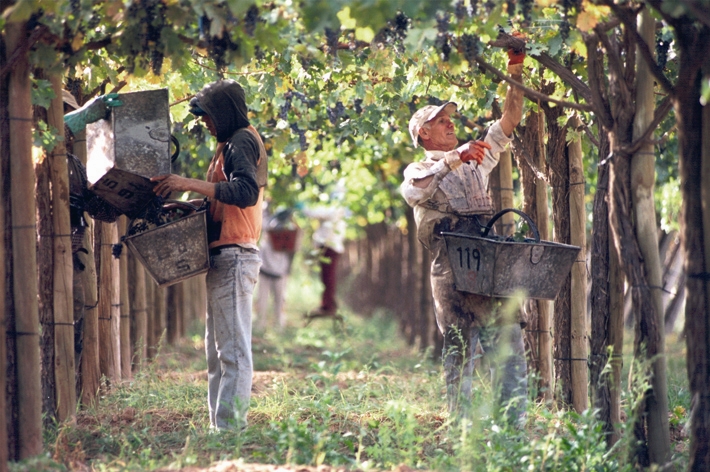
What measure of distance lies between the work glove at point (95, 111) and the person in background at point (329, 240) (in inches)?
385

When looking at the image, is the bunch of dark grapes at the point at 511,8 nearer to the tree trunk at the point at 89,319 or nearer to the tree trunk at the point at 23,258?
the tree trunk at the point at 23,258

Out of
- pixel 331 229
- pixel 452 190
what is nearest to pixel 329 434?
pixel 452 190

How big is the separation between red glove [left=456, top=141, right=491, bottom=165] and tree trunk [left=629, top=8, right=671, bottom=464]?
0.97 m

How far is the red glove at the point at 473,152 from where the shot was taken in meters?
5.07

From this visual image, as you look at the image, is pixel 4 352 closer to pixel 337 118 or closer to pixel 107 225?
pixel 107 225

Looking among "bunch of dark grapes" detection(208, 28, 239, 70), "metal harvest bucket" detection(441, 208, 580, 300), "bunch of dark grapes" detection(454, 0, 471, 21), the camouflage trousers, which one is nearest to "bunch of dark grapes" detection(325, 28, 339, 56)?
"bunch of dark grapes" detection(208, 28, 239, 70)

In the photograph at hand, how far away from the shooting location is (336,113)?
25.8ft

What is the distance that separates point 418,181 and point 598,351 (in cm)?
144

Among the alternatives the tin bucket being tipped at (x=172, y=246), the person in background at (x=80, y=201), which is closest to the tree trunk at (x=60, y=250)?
the person in background at (x=80, y=201)

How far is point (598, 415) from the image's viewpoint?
474cm

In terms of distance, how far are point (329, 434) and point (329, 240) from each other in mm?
11069

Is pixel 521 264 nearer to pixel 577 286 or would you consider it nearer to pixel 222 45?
pixel 577 286

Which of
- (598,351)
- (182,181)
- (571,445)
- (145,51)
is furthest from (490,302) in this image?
(145,51)

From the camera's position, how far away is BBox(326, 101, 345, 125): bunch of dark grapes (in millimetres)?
7793
